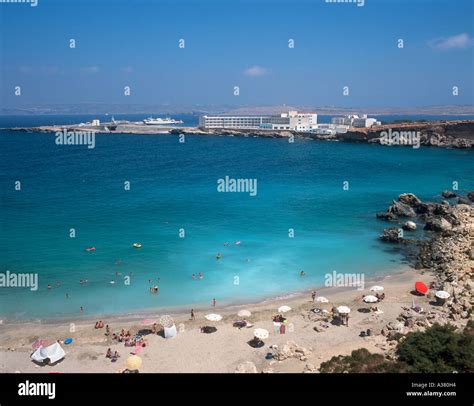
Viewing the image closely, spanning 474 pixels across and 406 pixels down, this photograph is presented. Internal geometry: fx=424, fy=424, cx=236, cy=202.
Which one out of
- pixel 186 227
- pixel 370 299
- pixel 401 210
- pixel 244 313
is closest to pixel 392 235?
pixel 401 210

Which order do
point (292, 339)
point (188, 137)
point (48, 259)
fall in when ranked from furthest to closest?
point (188, 137) → point (48, 259) → point (292, 339)

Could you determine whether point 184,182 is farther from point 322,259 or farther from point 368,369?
point 368,369

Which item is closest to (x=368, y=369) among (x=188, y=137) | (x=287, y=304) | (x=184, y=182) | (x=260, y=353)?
(x=260, y=353)

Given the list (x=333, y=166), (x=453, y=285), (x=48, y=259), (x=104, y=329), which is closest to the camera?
(x=104, y=329)

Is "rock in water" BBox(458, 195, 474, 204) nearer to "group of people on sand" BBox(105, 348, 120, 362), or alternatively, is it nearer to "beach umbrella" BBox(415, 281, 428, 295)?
"beach umbrella" BBox(415, 281, 428, 295)

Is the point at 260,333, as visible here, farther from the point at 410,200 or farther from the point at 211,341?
the point at 410,200

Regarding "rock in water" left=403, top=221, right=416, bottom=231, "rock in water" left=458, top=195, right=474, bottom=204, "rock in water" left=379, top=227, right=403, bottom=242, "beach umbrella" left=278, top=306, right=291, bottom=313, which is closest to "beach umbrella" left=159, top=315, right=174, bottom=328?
"beach umbrella" left=278, top=306, right=291, bottom=313

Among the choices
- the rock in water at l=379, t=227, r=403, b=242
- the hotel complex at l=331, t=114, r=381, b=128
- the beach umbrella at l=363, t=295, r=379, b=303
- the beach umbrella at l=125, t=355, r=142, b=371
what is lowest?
the beach umbrella at l=125, t=355, r=142, b=371
